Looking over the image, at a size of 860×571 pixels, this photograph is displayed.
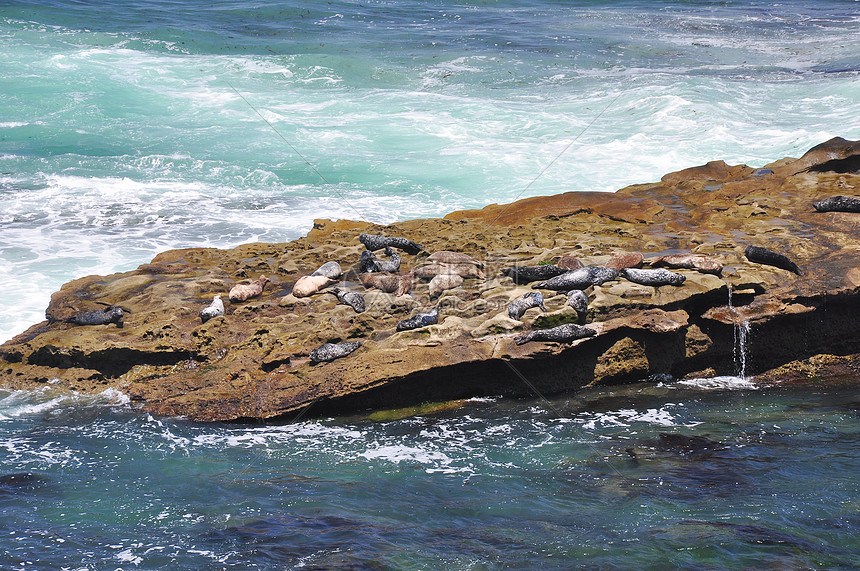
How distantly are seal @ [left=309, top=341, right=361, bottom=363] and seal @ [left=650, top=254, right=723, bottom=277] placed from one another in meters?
3.78

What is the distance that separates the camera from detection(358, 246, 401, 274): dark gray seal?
31.3 ft

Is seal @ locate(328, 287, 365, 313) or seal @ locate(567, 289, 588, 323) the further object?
seal @ locate(328, 287, 365, 313)

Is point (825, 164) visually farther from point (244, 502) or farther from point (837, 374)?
point (244, 502)

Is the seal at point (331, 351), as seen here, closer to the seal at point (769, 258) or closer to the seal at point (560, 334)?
the seal at point (560, 334)

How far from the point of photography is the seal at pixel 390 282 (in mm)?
8992

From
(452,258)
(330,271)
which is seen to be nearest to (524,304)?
(452,258)

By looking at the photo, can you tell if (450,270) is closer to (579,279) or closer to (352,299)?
(352,299)

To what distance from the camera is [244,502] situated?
5711mm

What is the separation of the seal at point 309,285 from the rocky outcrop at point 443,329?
7 centimetres

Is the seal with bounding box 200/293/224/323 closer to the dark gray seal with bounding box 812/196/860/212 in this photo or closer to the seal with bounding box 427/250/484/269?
the seal with bounding box 427/250/484/269

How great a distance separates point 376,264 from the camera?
9578 millimetres

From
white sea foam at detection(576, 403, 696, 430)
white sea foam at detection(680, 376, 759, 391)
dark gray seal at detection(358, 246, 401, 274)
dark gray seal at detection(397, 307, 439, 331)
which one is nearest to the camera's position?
white sea foam at detection(576, 403, 696, 430)

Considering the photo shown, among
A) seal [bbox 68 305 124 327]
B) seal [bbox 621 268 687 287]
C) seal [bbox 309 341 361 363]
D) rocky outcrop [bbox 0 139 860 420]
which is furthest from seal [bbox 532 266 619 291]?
seal [bbox 68 305 124 327]

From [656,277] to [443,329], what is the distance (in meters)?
2.53
